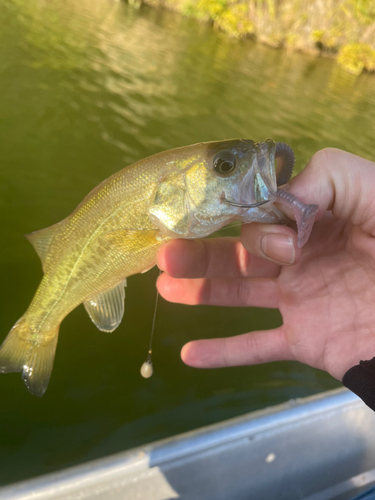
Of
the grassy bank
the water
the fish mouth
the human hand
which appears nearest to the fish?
the fish mouth

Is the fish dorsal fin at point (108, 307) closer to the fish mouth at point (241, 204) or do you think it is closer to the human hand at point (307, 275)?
the human hand at point (307, 275)

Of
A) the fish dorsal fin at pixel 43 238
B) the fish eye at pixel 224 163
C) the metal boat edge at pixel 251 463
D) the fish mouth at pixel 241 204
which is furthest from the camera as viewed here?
the fish dorsal fin at pixel 43 238

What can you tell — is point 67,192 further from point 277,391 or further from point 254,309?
point 277,391

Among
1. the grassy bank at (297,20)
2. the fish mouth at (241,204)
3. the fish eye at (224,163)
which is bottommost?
the fish mouth at (241,204)

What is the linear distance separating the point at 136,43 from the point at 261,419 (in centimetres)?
1522

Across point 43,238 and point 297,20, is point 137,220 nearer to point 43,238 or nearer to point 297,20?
point 43,238

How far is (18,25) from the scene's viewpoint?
1127cm

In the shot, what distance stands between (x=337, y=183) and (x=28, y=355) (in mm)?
2025

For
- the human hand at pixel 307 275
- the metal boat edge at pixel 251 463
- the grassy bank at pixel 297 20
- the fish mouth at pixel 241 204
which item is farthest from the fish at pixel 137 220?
the grassy bank at pixel 297 20

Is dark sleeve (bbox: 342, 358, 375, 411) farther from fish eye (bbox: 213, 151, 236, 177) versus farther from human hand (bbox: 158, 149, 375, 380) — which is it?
fish eye (bbox: 213, 151, 236, 177)

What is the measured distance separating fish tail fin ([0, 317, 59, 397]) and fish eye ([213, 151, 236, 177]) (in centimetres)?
144

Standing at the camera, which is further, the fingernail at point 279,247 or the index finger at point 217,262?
the index finger at point 217,262

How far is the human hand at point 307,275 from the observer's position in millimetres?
1534

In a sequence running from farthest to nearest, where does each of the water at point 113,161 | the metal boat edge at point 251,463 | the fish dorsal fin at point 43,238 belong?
the water at point 113,161 < the fish dorsal fin at point 43,238 < the metal boat edge at point 251,463
